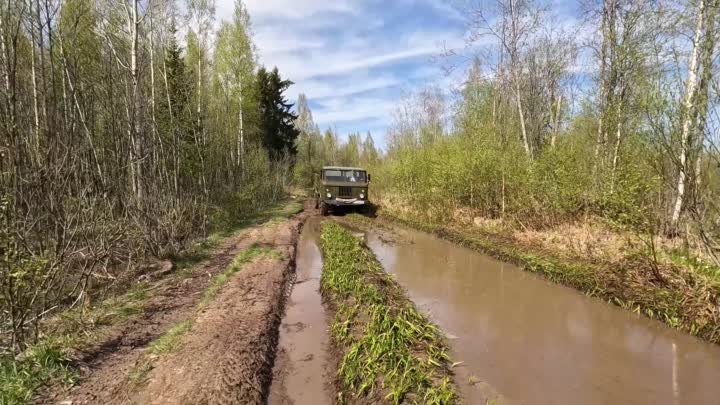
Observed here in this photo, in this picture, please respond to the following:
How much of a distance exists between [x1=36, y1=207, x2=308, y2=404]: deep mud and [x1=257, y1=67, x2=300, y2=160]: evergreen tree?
22.2 meters

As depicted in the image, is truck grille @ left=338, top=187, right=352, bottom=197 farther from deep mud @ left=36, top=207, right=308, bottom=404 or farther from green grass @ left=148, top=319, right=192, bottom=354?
green grass @ left=148, top=319, right=192, bottom=354

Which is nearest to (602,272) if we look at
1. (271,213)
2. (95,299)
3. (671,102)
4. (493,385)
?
(671,102)

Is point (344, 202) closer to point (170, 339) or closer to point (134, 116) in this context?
point (134, 116)

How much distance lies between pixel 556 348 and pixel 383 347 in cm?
232

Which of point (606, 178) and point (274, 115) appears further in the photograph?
point (274, 115)

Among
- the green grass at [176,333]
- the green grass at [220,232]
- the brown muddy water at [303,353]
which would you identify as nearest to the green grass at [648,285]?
the brown muddy water at [303,353]

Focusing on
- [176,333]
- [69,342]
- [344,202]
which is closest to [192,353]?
[176,333]

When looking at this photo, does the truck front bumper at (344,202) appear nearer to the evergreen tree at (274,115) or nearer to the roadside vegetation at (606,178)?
the roadside vegetation at (606,178)

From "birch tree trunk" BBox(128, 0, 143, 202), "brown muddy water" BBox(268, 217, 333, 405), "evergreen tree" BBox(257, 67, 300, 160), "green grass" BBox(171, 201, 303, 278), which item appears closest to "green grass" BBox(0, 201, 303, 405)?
"green grass" BBox(171, 201, 303, 278)

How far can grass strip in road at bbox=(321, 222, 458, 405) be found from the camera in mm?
3771

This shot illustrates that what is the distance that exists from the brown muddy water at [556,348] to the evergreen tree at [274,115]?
75.4 ft

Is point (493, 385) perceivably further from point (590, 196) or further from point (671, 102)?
point (590, 196)

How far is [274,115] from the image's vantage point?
98.8 ft

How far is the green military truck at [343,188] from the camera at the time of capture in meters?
18.7
